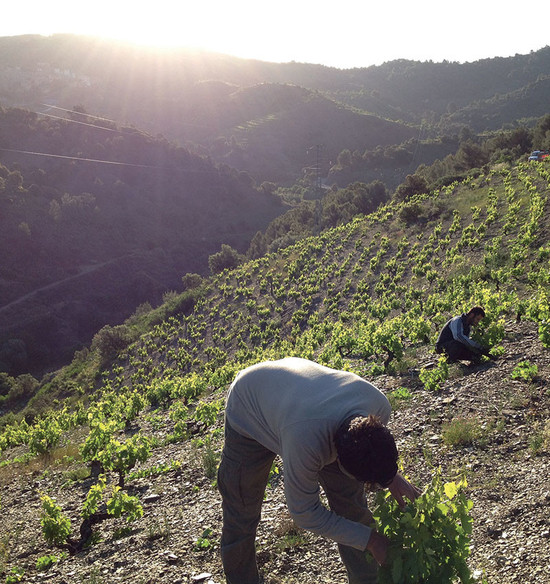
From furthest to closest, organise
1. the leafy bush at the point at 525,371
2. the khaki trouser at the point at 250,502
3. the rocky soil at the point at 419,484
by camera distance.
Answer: the leafy bush at the point at 525,371, the rocky soil at the point at 419,484, the khaki trouser at the point at 250,502

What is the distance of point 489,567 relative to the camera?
3596mm

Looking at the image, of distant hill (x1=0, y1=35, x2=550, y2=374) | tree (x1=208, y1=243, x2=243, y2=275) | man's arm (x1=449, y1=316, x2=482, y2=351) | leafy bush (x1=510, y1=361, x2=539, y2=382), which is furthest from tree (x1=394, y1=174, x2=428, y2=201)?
leafy bush (x1=510, y1=361, x2=539, y2=382)

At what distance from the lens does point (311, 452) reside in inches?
102

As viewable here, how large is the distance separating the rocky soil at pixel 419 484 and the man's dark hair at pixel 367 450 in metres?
1.68

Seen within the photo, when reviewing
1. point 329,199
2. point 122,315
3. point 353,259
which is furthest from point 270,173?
point 353,259

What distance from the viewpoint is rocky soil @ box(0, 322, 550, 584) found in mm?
4004

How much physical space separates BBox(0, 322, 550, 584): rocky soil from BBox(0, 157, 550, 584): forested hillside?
0.02 m

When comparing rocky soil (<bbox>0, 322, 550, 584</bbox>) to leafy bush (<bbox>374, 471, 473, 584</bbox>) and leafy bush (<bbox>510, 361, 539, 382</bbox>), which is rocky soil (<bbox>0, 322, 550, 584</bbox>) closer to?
leafy bush (<bbox>510, 361, 539, 382</bbox>)

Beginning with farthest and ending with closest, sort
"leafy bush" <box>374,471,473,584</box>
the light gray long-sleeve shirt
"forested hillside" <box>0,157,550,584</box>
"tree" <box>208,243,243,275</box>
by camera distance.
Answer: "tree" <box>208,243,243,275</box>, "forested hillside" <box>0,157,550,584</box>, "leafy bush" <box>374,471,473,584</box>, the light gray long-sleeve shirt

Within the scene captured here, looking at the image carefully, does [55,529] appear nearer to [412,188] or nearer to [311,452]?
[311,452]

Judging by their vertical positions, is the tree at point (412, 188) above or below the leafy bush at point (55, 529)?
above

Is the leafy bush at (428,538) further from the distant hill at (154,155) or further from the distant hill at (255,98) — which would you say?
the distant hill at (255,98)

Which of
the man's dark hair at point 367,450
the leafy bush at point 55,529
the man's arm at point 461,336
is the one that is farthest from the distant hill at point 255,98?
the man's dark hair at point 367,450

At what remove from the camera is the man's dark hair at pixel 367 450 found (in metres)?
2.39
